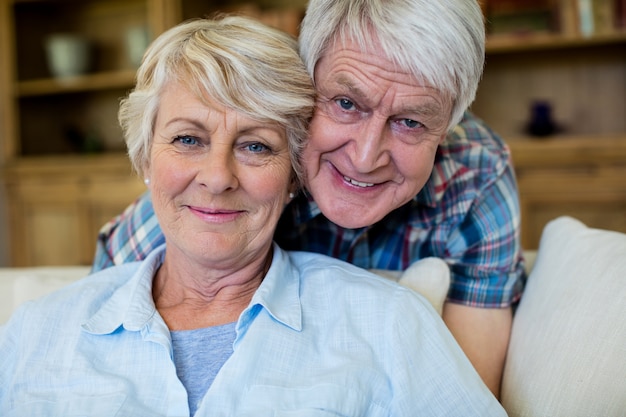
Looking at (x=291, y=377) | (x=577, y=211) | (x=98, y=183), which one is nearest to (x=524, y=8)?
(x=577, y=211)

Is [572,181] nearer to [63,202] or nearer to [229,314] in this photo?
[229,314]

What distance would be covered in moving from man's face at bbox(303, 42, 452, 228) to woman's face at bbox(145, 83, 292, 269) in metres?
0.11

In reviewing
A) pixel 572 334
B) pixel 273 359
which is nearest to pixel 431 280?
pixel 572 334

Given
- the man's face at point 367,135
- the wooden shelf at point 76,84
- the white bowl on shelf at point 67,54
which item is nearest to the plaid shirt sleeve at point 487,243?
the man's face at point 367,135

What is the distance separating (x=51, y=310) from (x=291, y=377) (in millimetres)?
515

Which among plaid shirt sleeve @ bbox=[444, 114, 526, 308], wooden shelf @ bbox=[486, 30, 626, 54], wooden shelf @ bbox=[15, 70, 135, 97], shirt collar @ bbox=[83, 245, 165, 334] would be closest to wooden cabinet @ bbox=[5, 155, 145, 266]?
wooden shelf @ bbox=[15, 70, 135, 97]

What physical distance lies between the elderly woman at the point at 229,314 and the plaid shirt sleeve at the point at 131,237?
259mm

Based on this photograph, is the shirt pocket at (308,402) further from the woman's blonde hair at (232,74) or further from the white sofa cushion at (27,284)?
the white sofa cushion at (27,284)

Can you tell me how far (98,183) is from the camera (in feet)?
12.8

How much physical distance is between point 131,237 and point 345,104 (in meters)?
0.68

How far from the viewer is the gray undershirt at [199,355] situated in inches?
47.9

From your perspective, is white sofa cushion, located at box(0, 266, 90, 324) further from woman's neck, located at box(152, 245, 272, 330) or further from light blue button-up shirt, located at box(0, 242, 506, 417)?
woman's neck, located at box(152, 245, 272, 330)

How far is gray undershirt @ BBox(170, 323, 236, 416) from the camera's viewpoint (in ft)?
4.00

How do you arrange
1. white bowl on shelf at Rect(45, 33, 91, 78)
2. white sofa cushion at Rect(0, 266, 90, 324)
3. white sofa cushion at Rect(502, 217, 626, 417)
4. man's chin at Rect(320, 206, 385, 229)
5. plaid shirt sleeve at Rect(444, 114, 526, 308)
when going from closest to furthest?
white sofa cushion at Rect(502, 217, 626, 417) < man's chin at Rect(320, 206, 385, 229) < plaid shirt sleeve at Rect(444, 114, 526, 308) < white sofa cushion at Rect(0, 266, 90, 324) < white bowl on shelf at Rect(45, 33, 91, 78)
